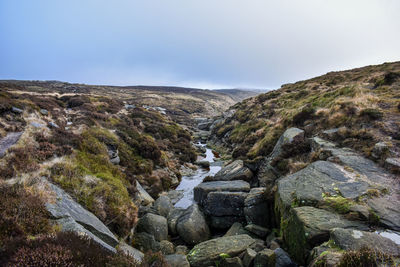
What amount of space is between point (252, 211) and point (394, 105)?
11802 mm

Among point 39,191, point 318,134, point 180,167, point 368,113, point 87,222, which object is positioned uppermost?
point 368,113

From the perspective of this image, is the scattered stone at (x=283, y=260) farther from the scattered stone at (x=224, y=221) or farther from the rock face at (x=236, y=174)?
the rock face at (x=236, y=174)

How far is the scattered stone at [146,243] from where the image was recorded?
910cm

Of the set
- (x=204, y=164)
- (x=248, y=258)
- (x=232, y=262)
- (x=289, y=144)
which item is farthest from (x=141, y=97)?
(x=248, y=258)

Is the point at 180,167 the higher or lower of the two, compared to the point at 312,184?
lower

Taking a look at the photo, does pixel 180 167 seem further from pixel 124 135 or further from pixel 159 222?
pixel 159 222

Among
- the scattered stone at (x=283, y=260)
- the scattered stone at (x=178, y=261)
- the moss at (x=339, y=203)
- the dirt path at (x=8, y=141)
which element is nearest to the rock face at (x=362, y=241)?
the moss at (x=339, y=203)

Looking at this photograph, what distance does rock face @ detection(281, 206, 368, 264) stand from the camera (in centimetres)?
582

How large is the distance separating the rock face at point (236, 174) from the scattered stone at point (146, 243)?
738 cm

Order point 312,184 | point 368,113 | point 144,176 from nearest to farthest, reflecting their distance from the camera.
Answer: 1. point 312,184
2. point 368,113
3. point 144,176

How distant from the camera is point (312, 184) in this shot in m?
8.25

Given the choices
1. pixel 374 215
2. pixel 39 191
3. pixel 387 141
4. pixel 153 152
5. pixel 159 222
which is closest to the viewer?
pixel 374 215

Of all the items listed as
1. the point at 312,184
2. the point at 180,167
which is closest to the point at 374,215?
the point at 312,184

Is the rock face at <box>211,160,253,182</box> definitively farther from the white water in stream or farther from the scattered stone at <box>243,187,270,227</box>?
the scattered stone at <box>243,187,270,227</box>
